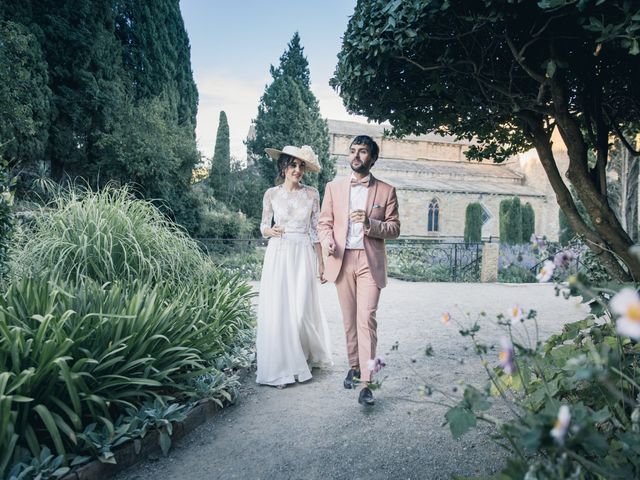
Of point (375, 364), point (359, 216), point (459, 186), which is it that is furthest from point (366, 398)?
point (459, 186)

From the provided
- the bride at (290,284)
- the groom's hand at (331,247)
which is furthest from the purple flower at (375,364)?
the bride at (290,284)

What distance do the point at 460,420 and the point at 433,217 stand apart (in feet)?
104

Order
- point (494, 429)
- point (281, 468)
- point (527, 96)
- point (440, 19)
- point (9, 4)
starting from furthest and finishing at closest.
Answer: point (9, 4) < point (527, 96) < point (494, 429) < point (440, 19) < point (281, 468)

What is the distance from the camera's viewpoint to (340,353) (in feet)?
16.9

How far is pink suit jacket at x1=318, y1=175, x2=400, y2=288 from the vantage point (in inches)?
147

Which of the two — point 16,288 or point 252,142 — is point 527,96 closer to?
point 16,288

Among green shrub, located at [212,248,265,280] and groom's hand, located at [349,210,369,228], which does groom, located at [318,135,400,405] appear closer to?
groom's hand, located at [349,210,369,228]

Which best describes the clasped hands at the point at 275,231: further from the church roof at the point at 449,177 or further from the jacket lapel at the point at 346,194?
the church roof at the point at 449,177

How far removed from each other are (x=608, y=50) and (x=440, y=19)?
Result: 58.1 inches

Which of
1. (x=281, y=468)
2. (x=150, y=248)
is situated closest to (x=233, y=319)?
(x=150, y=248)

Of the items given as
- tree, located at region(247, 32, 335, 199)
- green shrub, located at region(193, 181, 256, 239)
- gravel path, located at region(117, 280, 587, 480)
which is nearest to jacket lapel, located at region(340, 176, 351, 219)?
gravel path, located at region(117, 280, 587, 480)

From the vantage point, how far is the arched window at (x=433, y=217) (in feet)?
105

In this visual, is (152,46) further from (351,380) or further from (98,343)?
(351,380)

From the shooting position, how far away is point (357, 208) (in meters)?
3.88
